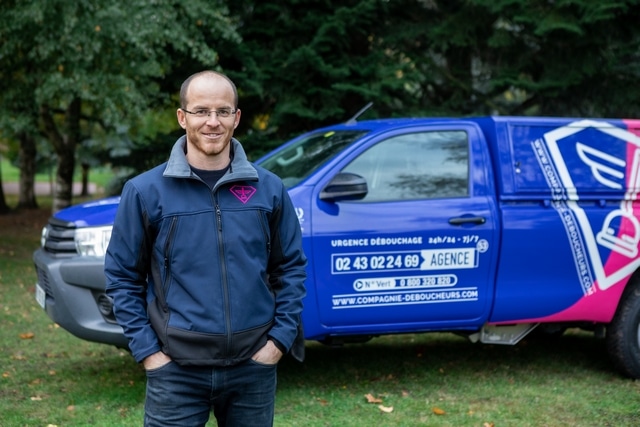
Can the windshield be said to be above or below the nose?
below

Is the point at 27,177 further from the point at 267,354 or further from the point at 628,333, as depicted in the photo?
the point at 267,354

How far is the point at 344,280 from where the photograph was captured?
548cm

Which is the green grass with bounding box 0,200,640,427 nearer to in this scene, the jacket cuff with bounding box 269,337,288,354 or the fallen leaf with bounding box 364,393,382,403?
the fallen leaf with bounding box 364,393,382,403

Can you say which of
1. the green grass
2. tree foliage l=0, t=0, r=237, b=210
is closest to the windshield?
the green grass

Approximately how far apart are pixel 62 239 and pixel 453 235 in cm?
265

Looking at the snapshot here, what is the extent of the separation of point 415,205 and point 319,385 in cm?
149

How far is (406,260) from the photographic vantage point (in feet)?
18.2

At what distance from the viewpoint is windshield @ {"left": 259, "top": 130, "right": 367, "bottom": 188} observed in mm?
5852

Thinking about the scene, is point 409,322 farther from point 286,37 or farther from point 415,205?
point 286,37

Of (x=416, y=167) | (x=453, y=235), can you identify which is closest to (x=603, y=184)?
(x=453, y=235)

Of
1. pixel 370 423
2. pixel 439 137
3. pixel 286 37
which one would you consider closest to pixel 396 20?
pixel 286 37

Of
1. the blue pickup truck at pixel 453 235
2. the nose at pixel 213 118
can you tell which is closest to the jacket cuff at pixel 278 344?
the nose at pixel 213 118

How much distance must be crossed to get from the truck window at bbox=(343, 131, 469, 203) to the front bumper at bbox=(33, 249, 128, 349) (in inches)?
71.9

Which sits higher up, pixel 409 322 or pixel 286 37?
pixel 286 37
